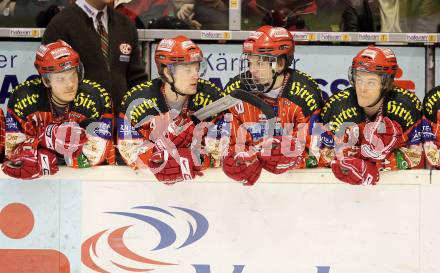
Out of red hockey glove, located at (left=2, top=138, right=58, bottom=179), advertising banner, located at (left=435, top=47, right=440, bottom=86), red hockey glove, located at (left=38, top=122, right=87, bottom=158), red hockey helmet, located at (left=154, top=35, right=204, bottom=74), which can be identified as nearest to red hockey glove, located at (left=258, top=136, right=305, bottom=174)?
red hockey helmet, located at (left=154, top=35, right=204, bottom=74)

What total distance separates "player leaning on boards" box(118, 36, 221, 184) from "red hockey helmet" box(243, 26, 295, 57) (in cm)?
29

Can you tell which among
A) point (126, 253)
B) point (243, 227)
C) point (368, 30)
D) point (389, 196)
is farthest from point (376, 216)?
point (368, 30)

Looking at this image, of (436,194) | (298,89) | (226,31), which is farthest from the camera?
(226,31)

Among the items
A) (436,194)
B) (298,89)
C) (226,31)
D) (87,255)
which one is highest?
(226,31)

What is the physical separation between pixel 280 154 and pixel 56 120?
52.3 inches

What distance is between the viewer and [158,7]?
8.10m

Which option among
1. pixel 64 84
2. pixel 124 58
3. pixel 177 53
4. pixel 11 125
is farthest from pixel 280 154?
pixel 124 58

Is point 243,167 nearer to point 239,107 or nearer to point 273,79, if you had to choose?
point 239,107

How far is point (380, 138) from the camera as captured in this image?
563 cm

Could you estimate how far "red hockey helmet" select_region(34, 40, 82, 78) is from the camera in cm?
586

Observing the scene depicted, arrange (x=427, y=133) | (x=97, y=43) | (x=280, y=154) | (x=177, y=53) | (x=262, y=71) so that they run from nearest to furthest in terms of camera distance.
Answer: (x=280, y=154) < (x=427, y=133) < (x=177, y=53) < (x=262, y=71) < (x=97, y=43)

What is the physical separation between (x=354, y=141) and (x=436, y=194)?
0.53 meters

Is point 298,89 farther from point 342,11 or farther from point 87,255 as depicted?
point 342,11

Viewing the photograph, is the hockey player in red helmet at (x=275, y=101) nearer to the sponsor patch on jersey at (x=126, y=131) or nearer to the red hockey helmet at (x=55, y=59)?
the sponsor patch on jersey at (x=126, y=131)
